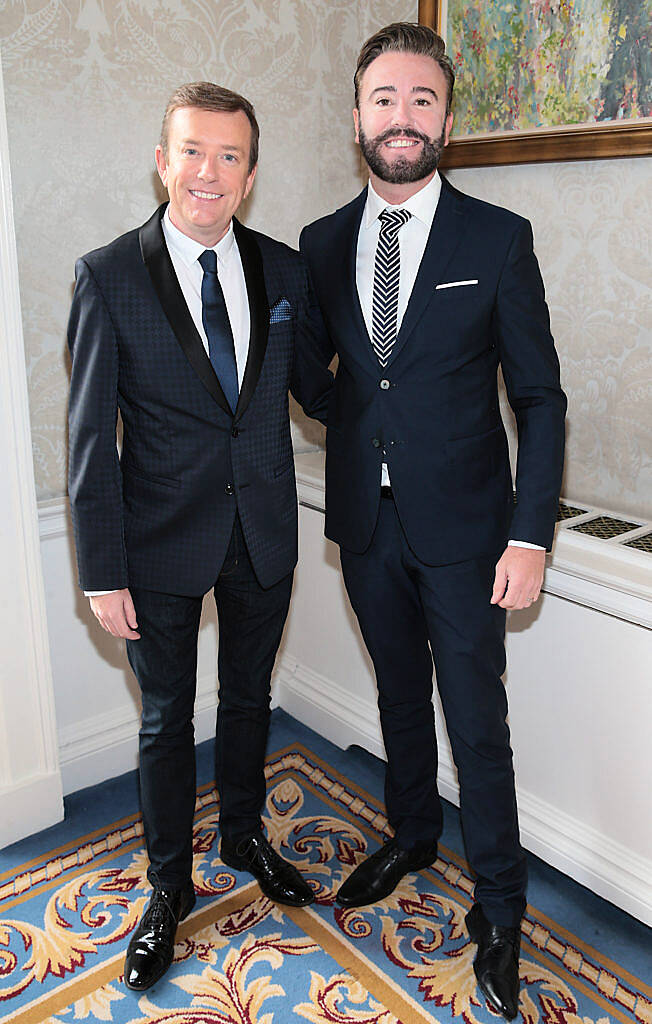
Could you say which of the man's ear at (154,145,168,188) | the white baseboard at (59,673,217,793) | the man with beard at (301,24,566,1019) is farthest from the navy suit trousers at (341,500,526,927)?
the white baseboard at (59,673,217,793)

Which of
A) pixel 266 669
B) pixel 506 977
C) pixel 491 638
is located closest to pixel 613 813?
pixel 506 977

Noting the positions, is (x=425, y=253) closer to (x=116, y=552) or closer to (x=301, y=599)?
(x=116, y=552)

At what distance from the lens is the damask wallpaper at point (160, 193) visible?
206cm

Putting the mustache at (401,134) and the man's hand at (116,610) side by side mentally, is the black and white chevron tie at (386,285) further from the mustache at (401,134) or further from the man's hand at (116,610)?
the man's hand at (116,610)

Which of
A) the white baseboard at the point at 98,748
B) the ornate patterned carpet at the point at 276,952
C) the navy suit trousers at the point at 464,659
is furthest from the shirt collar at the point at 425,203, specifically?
the white baseboard at the point at 98,748

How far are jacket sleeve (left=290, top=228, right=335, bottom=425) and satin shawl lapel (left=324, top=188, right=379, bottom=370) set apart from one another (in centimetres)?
9

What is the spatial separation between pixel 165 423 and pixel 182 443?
49 mm

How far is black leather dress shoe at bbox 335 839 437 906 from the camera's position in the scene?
6.70ft

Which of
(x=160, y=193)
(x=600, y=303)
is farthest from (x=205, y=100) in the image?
(x=600, y=303)

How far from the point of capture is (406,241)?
1.70 m

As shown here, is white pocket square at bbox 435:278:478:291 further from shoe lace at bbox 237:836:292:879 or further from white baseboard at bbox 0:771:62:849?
white baseboard at bbox 0:771:62:849

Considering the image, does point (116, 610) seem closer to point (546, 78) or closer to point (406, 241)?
point (406, 241)

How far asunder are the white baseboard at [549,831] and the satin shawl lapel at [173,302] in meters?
1.30

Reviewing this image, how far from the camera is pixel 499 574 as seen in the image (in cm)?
169
